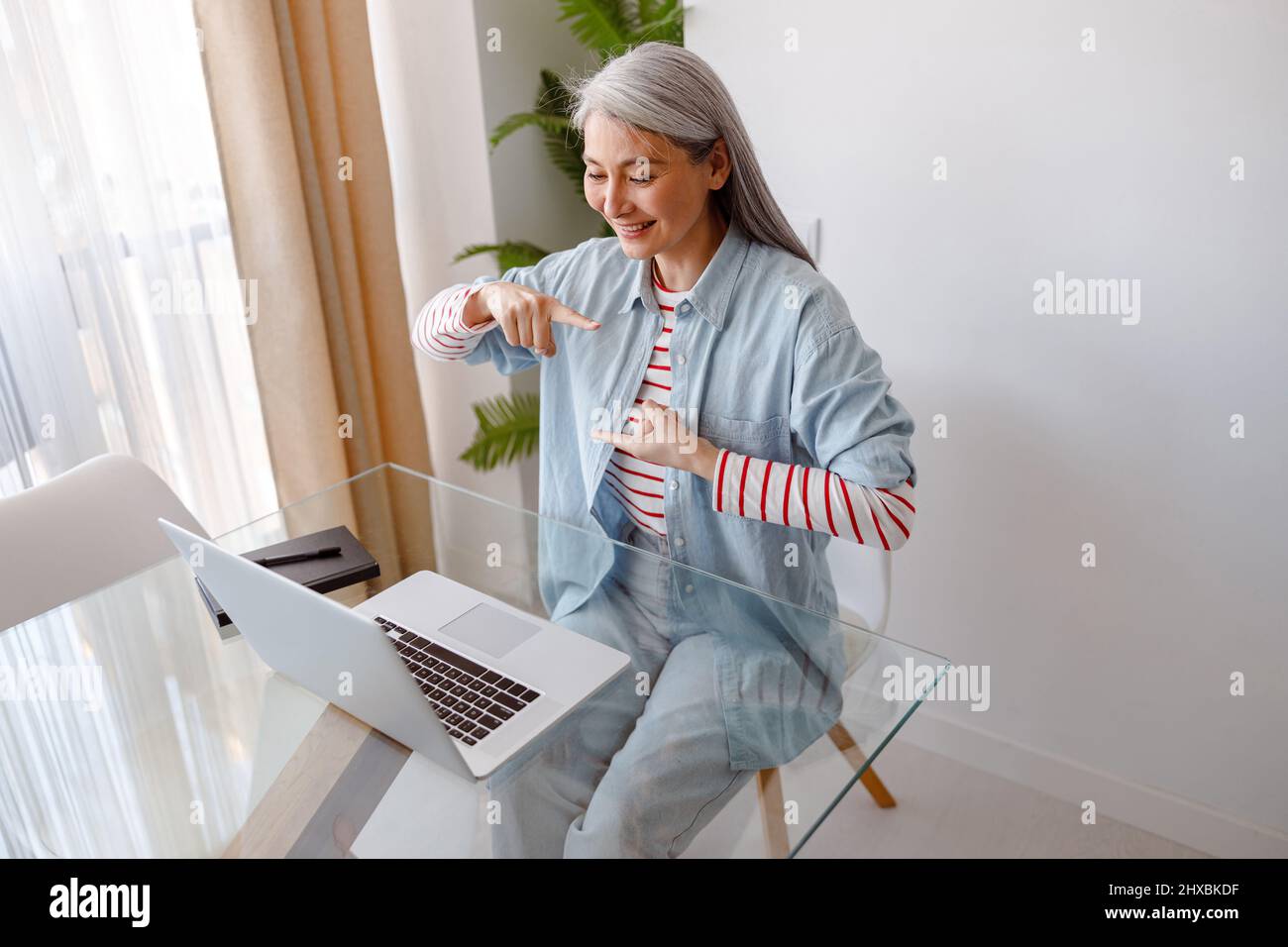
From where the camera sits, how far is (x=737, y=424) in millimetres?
1617

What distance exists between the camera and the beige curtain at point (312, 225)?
229 cm

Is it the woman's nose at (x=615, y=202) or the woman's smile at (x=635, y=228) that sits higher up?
the woman's nose at (x=615, y=202)

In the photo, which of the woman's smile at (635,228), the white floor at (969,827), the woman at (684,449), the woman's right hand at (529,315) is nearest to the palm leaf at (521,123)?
the woman at (684,449)

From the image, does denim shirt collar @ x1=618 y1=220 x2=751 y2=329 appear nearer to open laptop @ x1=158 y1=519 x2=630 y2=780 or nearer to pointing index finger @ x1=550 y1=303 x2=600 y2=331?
pointing index finger @ x1=550 y1=303 x2=600 y2=331

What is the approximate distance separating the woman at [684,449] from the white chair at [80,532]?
21.8 inches

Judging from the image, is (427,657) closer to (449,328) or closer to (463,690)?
(463,690)

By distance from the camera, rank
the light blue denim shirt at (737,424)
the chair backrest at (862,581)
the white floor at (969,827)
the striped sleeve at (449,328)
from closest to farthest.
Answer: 1. the light blue denim shirt at (737,424)
2. the striped sleeve at (449,328)
3. the chair backrest at (862,581)
4. the white floor at (969,827)

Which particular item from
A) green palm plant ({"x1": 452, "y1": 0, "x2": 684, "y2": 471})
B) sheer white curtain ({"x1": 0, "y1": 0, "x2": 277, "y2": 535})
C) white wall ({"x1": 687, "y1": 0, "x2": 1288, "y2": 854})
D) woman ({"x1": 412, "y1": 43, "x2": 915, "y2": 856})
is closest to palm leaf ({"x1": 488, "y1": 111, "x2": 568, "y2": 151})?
green palm plant ({"x1": 452, "y1": 0, "x2": 684, "y2": 471})

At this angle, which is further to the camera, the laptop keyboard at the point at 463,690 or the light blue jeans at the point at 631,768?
the laptop keyboard at the point at 463,690

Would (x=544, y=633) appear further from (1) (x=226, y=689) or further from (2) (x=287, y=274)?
(2) (x=287, y=274)

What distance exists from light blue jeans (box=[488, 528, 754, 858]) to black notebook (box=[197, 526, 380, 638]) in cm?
36

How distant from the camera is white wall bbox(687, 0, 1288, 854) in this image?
5.64 ft

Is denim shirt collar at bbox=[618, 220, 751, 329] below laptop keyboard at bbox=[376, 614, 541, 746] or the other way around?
the other way around

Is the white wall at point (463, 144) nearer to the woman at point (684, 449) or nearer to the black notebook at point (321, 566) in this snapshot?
the woman at point (684, 449)
